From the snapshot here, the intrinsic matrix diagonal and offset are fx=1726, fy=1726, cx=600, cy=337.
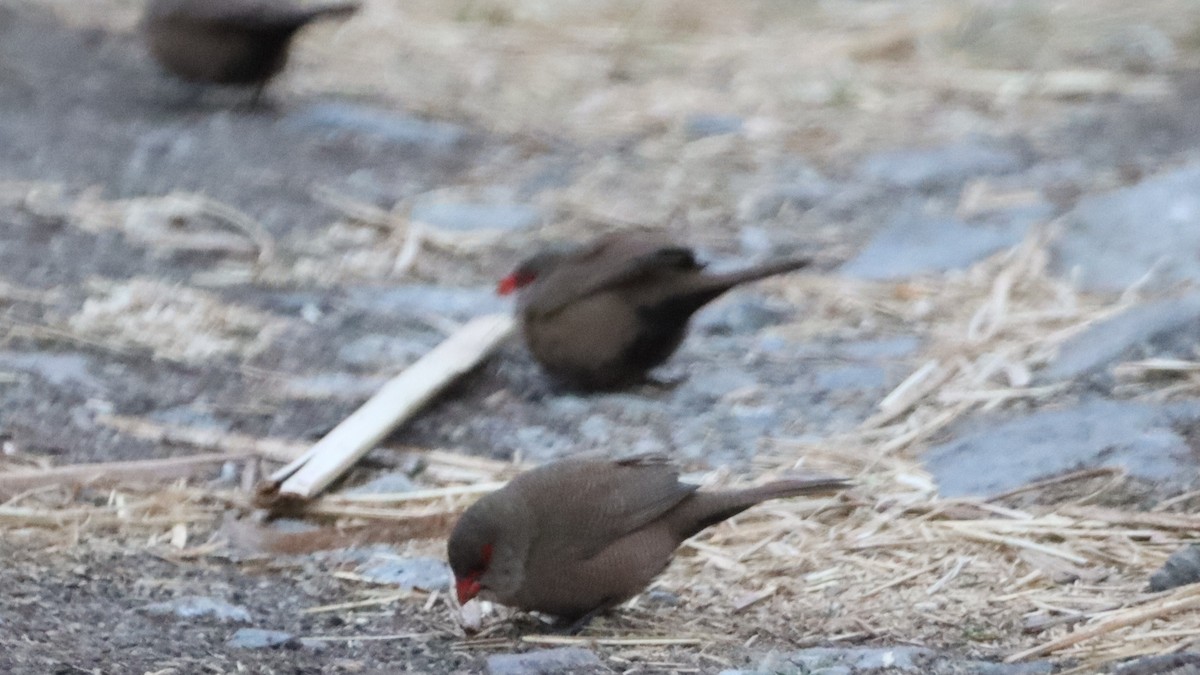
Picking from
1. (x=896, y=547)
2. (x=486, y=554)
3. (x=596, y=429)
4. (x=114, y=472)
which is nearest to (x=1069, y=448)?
(x=896, y=547)

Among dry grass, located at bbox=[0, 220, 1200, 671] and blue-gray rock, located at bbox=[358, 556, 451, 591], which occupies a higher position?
dry grass, located at bbox=[0, 220, 1200, 671]

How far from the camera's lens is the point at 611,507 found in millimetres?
3812

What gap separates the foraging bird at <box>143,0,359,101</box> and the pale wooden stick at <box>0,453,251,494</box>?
154 inches

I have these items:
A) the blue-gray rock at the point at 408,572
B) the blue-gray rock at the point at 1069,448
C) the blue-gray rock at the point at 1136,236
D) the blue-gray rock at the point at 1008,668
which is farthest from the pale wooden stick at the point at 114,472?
the blue-gray rock at the point at 1136,236

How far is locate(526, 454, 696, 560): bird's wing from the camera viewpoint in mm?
3777

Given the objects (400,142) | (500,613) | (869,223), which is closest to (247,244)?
(400,142)

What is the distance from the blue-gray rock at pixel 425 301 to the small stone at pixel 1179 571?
308cm

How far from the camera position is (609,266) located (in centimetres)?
524

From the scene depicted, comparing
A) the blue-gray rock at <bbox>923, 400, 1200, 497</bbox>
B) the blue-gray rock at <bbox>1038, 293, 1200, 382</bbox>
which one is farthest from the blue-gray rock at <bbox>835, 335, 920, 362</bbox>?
the blue-gray rock at <bbox>923, 400, 1200, 497</bbox>

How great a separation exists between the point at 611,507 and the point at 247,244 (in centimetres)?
334

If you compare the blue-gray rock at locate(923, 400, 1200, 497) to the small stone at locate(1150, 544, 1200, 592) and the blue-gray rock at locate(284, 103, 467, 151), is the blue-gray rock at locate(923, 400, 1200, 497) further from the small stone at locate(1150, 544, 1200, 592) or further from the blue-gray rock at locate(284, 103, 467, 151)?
the blue-gray rock at locate(284, 103, 467, 151)

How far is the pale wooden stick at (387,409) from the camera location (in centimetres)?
441

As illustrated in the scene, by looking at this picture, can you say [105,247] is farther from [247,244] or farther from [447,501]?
[447,501]

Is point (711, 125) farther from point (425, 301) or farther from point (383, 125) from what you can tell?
point (425, 301)
